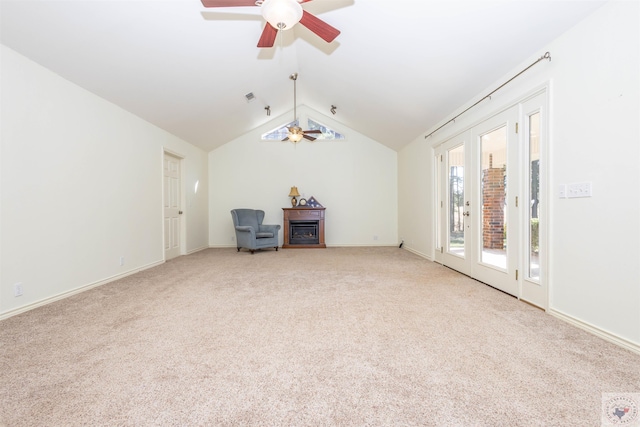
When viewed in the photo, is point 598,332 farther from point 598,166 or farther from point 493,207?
point 493,207

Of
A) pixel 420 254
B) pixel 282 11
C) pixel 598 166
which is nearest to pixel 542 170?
pixel 598 166

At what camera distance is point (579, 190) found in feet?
7.25

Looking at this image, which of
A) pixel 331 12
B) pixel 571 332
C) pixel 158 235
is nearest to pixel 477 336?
pixel 571 332

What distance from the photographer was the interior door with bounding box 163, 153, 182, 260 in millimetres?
5461

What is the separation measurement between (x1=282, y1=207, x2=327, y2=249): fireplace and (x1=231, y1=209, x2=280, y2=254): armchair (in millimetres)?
581

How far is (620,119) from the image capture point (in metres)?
1.92

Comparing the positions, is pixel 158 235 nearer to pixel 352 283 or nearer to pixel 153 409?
pixel 352 283

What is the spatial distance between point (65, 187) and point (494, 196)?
481 centimetres

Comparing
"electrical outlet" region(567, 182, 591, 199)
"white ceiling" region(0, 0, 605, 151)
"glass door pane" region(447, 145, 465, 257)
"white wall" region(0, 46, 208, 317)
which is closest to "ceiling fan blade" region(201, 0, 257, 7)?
"white ceiling" region(0, 0, 605, 151)

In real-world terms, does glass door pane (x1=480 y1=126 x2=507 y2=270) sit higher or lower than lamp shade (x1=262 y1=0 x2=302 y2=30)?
lower

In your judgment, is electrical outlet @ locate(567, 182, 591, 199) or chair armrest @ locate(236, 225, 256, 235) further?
chair armrest @ locate(236, 225, 256, 235)

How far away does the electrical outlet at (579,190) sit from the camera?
7.04 feet

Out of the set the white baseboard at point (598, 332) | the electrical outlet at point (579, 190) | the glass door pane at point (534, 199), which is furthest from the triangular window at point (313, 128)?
the white baseboard at point (598, 332)

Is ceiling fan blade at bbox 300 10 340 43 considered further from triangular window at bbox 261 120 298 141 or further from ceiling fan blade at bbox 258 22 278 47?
triangular window at bbox 261 120 298 141
